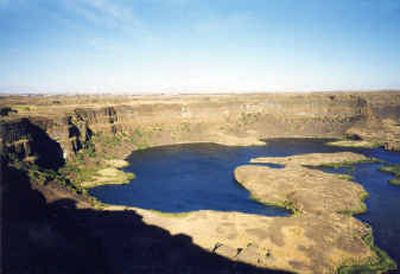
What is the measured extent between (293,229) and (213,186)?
3528 centimetres

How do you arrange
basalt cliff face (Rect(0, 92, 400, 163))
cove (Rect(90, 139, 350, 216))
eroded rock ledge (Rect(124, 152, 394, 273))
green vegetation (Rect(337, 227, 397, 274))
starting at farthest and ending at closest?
1. basalt cliff face (Rect(0, 92, 400, 163))
2. cove (Rect(90, 139, 350, 216))
3. eroded rock ledge (Rect(124, 152, 394, 273))
4. green vegetation (Rect(337, 227, 397, 274))

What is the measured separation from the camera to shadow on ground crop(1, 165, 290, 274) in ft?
110

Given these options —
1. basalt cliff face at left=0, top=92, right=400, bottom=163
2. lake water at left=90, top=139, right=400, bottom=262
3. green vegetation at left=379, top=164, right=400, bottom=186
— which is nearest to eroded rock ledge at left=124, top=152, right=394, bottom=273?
lake water at left=90, top=139, right=400, bottom=262

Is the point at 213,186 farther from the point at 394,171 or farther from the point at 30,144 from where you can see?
the point at 394,171

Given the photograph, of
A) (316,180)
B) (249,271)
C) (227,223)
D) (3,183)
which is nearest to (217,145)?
(316,180)

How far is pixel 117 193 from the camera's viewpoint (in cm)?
8444

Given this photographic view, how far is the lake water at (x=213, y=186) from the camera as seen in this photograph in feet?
230

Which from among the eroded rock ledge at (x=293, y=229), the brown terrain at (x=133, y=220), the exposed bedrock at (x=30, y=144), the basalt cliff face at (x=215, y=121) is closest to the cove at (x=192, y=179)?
the brown terrain at (x=133, y=220)

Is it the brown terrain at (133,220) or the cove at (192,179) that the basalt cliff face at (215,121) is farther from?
the cove at (192,179)

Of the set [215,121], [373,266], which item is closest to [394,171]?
[373,266]

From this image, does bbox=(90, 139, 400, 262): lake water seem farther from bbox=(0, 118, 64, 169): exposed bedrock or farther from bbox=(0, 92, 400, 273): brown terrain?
bbox=(0, 118, 64, 169): exposed bedrock

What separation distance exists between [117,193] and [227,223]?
3296 centimetres

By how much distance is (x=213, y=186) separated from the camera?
90.8 meters

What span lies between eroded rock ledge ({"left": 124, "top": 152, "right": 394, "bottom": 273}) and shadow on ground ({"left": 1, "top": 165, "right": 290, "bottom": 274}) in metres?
3.16
